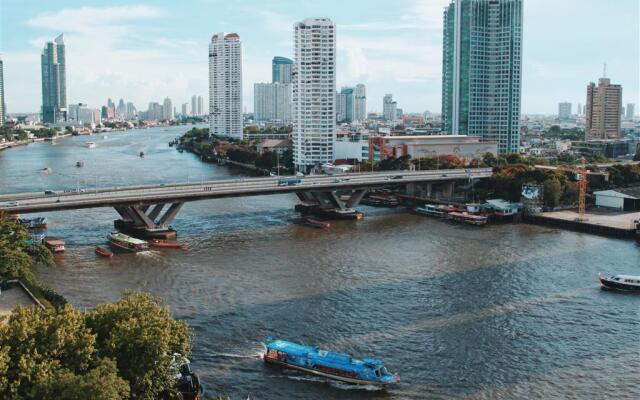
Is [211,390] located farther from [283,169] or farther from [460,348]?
[283,169]

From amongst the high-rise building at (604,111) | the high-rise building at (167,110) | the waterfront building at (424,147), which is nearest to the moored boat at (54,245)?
the waterfront building at (424,147)

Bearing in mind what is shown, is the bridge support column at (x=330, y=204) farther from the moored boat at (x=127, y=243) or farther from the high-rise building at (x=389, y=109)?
the high-rise building at (x=389, y=109)

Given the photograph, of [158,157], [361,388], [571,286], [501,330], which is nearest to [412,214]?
[571,286]

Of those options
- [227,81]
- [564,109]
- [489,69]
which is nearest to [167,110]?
[564,109]

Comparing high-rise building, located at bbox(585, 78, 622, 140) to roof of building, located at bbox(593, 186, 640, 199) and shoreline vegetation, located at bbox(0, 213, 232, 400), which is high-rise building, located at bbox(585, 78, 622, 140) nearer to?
roof of building, located at bbox(593, 186, 640, 199)

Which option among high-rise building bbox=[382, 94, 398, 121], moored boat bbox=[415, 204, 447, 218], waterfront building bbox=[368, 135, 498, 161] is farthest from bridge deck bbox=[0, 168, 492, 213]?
high-rise building bbox=[382, 94, 398, 121]

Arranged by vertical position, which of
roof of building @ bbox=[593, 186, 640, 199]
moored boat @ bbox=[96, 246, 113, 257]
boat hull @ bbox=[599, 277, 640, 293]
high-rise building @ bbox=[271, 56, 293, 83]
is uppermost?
high-rise building @ bbox=[271, 56, 293, 83]
